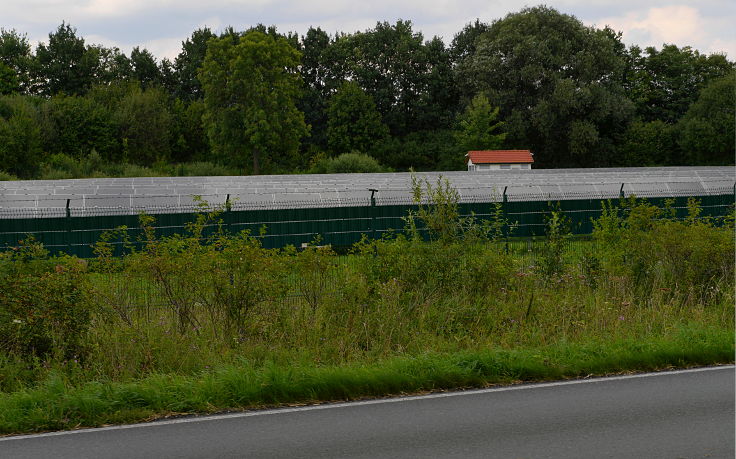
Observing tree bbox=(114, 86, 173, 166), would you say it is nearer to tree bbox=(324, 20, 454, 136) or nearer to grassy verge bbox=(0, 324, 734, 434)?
tree bbox=(324, 20, 454, 136)

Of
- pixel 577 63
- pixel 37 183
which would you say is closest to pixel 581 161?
pixel 577 63

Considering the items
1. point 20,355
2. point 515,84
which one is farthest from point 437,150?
point 20,355

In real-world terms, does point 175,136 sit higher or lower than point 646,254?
higher

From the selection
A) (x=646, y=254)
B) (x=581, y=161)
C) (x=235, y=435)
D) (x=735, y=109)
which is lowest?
(x=235, y=435)

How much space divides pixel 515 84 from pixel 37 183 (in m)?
39.7

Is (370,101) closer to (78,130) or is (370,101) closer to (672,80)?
(78,130)

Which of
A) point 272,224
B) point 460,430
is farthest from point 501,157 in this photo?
point 460,430

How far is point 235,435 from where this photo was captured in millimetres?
6039

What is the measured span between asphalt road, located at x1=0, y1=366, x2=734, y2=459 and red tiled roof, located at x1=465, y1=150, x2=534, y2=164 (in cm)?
4184

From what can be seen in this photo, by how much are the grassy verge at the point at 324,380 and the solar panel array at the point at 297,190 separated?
12952 mm

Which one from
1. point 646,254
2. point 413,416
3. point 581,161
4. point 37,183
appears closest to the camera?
point 413,416

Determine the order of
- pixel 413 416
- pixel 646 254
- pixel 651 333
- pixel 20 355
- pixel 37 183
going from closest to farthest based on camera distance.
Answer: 1. pixel 413 416
2. pixel 20 355
3. pixel 651 333
4. pixel 646 254
5. pixel 37 183

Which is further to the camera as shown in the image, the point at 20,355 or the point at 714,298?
the point at 714,298

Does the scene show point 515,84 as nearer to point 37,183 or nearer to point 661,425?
point 37,183
